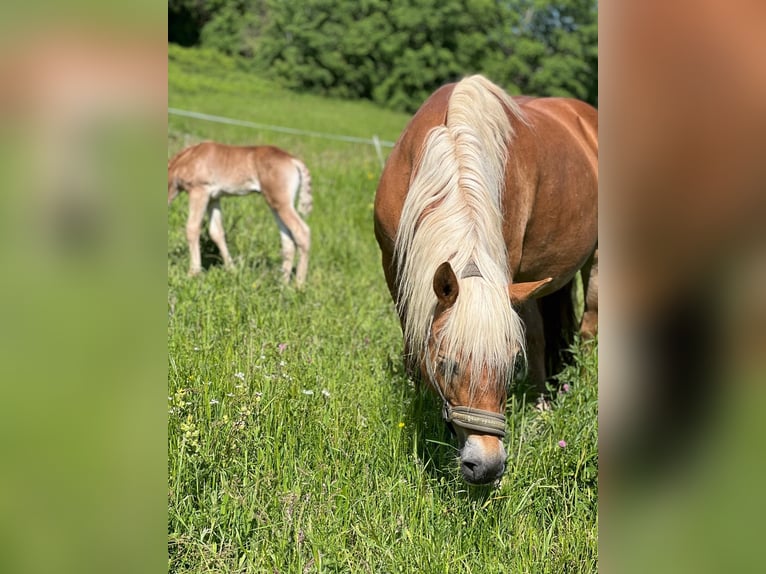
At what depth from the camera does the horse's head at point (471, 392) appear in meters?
2.38

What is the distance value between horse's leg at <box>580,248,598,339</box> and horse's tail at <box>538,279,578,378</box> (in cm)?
7

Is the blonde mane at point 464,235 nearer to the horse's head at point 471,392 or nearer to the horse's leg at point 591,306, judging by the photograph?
the horse's head at point 471,392

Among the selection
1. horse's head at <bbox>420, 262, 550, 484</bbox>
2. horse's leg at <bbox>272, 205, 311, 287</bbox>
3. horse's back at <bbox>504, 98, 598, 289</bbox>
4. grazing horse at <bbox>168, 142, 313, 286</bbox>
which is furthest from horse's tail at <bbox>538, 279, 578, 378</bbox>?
grazing horse at <bbox>168, 142, 313, 286</bbox>

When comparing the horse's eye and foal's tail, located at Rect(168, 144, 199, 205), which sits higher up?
the horse's eye

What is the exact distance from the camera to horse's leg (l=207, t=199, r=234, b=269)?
714 cm

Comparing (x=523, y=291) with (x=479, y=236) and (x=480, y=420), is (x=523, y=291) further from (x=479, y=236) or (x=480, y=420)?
(x=480, y=420)

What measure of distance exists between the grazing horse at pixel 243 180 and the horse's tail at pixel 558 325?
353cm

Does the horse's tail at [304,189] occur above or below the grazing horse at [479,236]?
below

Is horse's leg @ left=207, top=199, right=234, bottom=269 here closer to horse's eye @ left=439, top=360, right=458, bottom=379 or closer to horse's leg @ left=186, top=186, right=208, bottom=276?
horse's leg @ left=186, top=186, right=208, bottom=276

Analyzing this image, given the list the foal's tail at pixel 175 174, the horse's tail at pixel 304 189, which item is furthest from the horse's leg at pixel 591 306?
the foal's tail at pixel 175 174
